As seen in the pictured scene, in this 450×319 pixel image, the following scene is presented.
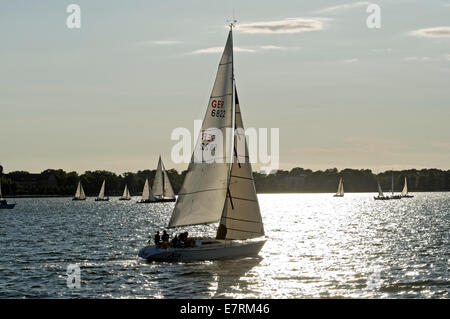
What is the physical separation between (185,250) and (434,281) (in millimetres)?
15891

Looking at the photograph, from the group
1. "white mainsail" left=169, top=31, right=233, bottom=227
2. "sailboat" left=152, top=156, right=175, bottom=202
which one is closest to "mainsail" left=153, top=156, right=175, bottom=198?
"sailboat" left=152, top=156, right=175, bottom=202

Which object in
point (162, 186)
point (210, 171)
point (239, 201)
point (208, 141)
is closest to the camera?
point (239, 201)

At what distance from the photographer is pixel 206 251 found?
49.5 m

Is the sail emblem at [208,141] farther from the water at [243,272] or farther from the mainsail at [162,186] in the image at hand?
the mainsail at [162,186]

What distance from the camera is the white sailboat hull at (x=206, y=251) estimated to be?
49.5 m

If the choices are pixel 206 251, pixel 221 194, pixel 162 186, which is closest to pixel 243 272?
pixel 206 251

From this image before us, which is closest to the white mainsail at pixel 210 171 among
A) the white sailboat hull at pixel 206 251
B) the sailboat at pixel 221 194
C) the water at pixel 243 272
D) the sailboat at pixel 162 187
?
the sailboat at pixel 221 194

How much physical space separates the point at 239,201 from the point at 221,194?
5.23 feet

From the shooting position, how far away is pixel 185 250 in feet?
163

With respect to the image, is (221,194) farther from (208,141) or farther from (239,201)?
(208,141)

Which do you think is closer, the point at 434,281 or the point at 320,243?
the point at 434,281

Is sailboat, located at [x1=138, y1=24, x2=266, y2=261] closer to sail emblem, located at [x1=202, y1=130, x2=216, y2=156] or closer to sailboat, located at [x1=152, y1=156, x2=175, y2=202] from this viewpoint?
sail emblem, located at [x1=202, y1=130, x2=216, y2=156]
